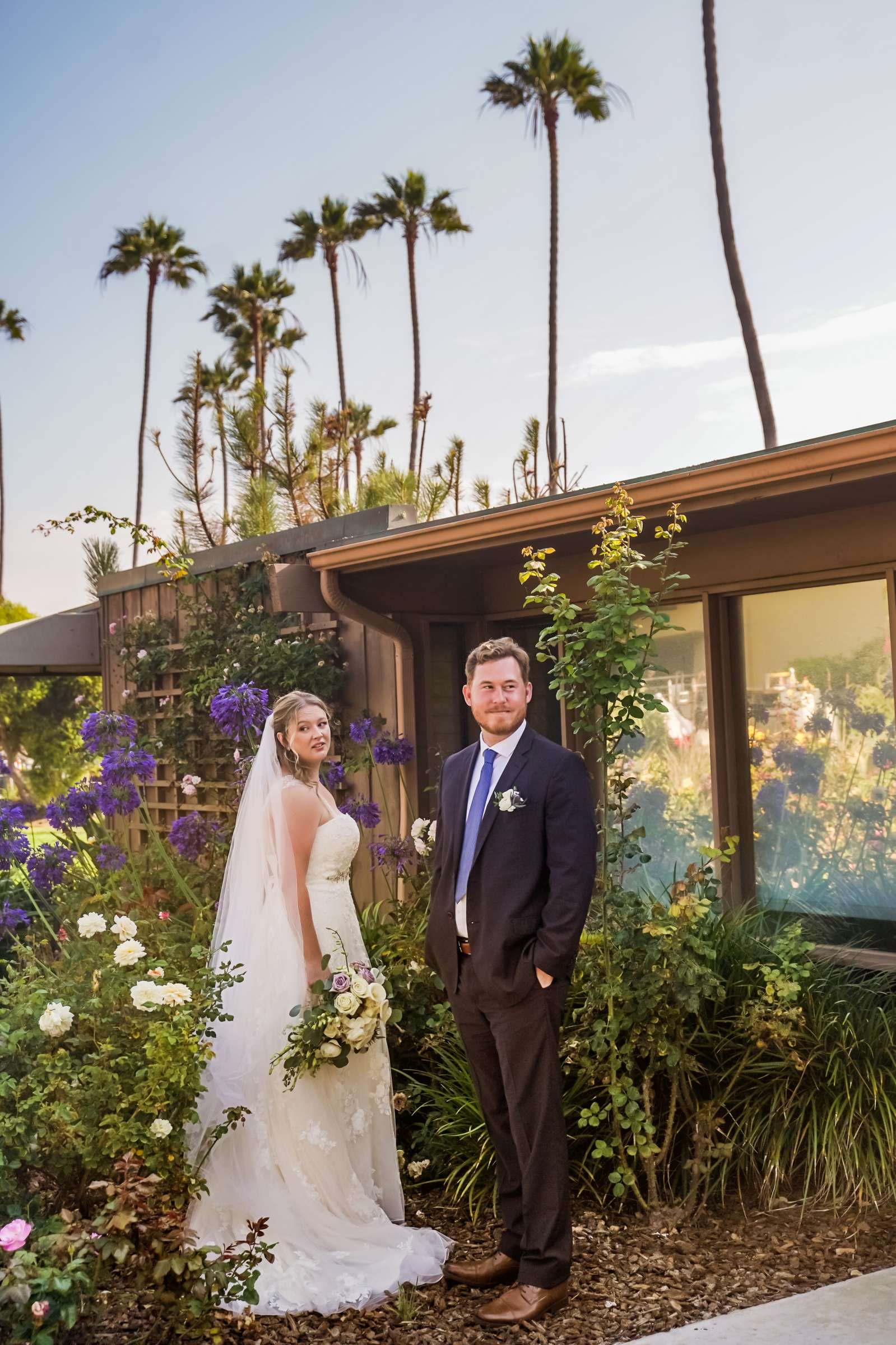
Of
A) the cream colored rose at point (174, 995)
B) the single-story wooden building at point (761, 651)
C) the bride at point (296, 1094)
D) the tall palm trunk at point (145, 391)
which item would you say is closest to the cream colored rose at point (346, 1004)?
the bride at point (296, 1094)

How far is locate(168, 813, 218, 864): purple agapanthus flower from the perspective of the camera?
6.71 meters

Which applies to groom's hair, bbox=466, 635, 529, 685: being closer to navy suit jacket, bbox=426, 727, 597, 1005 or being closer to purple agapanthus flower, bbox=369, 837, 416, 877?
navy suit jacket, bbox=426, 727, 597, 1005

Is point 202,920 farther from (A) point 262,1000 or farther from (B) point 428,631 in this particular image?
(B) point 428,631

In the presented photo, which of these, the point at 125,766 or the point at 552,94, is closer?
the point at 125,766

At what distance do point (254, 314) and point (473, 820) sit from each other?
2802 centimetres

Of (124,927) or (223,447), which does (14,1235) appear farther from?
(223,447)

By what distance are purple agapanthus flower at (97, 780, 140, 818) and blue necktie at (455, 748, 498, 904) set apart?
3.73m

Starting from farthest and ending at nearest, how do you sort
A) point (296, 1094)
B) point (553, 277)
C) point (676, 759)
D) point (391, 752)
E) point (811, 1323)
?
point (553, 277) < point (391, 752) < point (676, 759) < point (296, 1094) < point (811, 1323)

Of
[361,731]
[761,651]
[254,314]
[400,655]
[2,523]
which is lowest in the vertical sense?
[361,731]

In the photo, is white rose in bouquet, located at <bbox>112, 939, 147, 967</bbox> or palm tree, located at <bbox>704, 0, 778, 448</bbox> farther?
palm tree, located at <bbox>704, 0, 778, 448</bbox>

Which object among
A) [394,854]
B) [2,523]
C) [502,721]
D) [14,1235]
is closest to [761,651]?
[394,854]

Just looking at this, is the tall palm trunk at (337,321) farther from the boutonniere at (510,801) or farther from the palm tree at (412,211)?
the boutonniere at (510,801)

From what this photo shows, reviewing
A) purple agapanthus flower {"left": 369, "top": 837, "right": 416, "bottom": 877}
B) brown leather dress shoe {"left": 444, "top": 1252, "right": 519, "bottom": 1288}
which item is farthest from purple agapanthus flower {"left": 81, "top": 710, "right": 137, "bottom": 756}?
brown leather dress shoe {"left": 444, "top": 1252, "right": 519, "bottom": 1288}

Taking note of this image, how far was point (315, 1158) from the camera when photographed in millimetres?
3877
